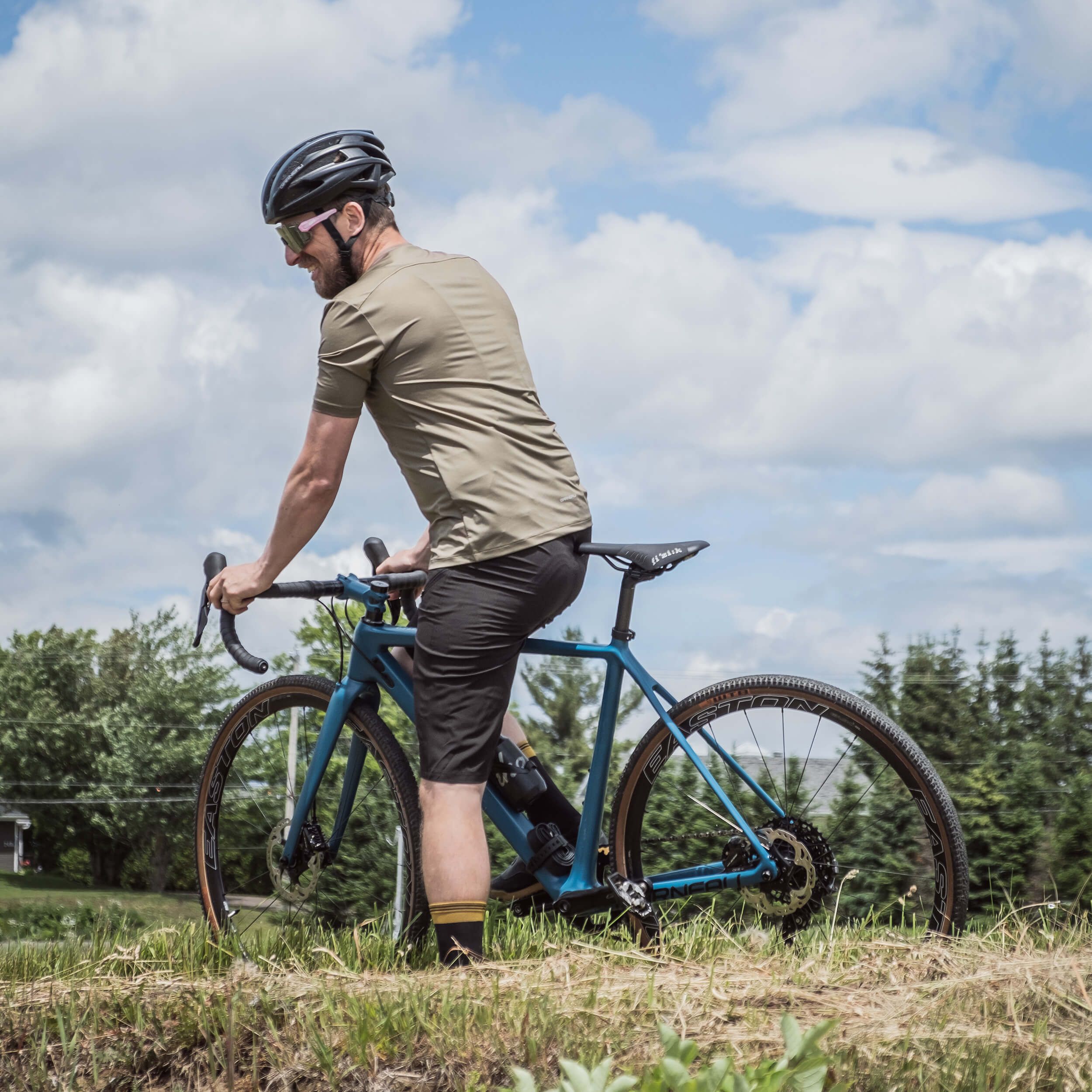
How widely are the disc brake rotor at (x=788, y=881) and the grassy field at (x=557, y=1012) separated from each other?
0.33 ft

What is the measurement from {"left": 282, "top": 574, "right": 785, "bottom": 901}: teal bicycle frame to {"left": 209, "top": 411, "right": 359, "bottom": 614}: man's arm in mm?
321

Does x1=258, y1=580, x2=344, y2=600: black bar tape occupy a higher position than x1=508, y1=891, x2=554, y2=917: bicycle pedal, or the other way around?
x1=258, y1=580, x2=344, y2=600: black bar tape

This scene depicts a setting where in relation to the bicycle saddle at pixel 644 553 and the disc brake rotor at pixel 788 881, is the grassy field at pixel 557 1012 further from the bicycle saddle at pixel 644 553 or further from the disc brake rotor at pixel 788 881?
the bicycle saddle at pixel 644 553

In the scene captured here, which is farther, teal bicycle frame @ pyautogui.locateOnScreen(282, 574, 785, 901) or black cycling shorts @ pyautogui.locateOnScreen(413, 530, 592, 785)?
teal bicycle frame @ pyautogui.locateOnScreen(282, 574, 785, 901)

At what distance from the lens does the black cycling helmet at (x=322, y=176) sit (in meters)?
3.49

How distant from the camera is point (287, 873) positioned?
4.16 m

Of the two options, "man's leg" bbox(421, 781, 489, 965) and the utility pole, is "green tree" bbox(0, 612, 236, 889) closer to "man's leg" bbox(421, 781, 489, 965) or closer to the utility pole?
the utility pole

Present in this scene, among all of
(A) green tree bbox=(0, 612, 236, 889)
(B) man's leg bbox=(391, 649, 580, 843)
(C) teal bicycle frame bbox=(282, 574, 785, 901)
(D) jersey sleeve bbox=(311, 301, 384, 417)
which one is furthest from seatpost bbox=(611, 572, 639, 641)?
(A) green tree bbox=(0, 612, 236, 889)

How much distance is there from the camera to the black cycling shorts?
328cm

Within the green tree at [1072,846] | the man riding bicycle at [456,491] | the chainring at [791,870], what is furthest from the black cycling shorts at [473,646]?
the green tree at [1072,846]

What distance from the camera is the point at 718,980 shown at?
2.90m

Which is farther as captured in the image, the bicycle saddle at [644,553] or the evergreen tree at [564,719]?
the evergreen tree at [564,719]

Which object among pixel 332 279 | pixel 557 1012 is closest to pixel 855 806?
pixel 557 1012

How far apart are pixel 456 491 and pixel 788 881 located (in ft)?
4.64
